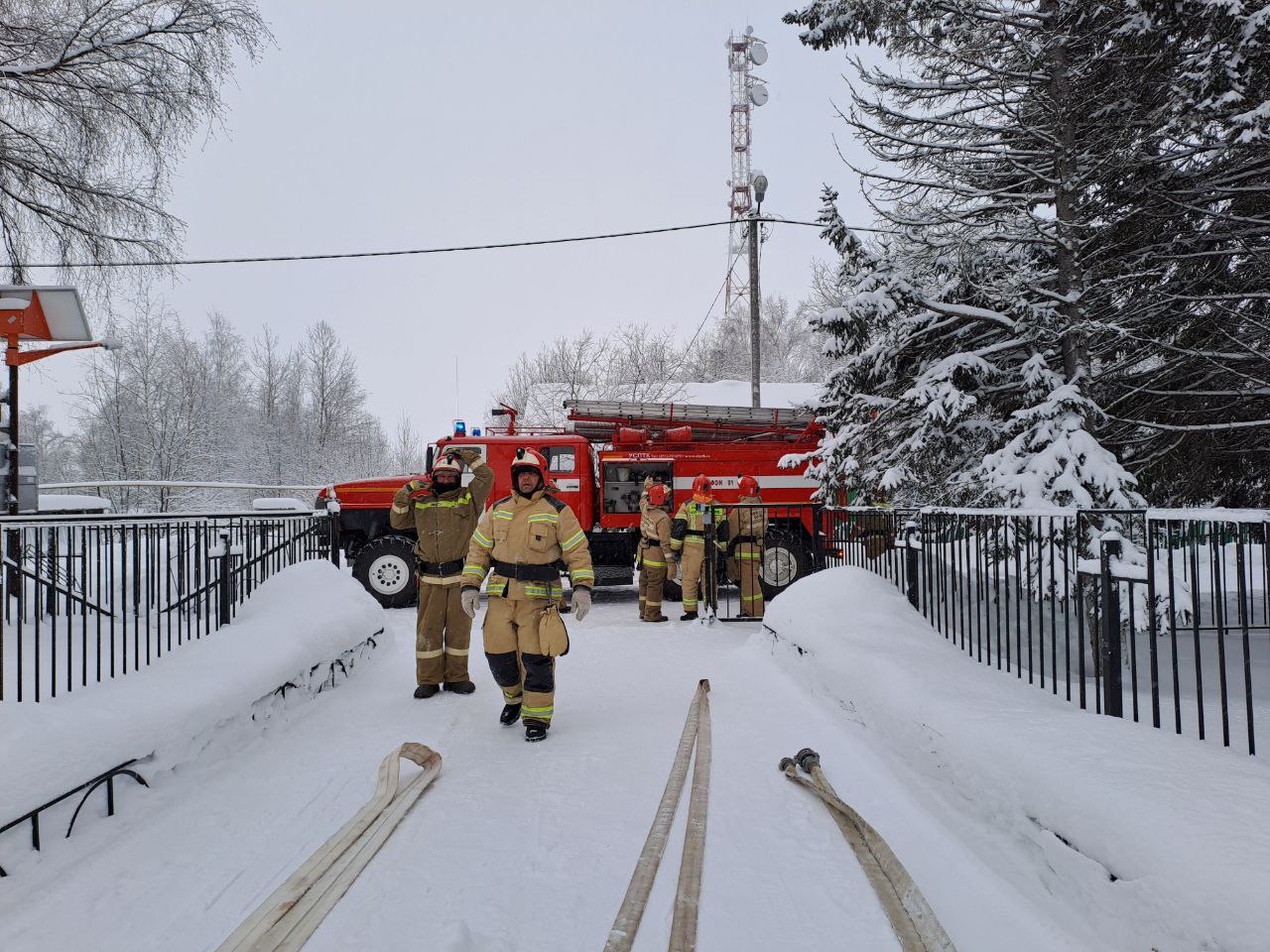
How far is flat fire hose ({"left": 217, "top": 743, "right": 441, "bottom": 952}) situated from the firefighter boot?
83 centimetres

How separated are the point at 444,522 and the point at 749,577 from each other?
5.13 m

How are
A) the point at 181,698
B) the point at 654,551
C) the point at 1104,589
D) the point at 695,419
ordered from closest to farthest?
the point at 1104,589, the point at 181,698, the point at 654,551, the point at 695,419

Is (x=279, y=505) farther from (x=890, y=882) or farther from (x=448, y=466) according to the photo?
(x=890, y=882)

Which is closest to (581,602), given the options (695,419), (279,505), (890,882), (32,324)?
(890,882)

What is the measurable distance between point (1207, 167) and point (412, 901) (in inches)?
347

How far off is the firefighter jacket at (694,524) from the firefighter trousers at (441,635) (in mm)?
4101

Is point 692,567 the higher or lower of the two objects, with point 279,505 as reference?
lower

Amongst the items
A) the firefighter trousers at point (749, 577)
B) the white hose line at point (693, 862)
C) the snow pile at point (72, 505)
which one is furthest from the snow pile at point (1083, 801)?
the snow pile at point (72, 505)

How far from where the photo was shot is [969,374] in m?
7.63

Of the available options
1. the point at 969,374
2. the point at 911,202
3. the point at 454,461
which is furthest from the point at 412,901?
the point at 911,202

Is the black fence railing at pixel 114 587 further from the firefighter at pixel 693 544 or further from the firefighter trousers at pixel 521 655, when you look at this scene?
the firefighter at pixel 693 544

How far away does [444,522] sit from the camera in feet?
20.2

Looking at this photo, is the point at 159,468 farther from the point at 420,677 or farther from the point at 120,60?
the point at 420,677

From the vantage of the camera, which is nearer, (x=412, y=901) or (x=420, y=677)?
(x=412, y=901)
